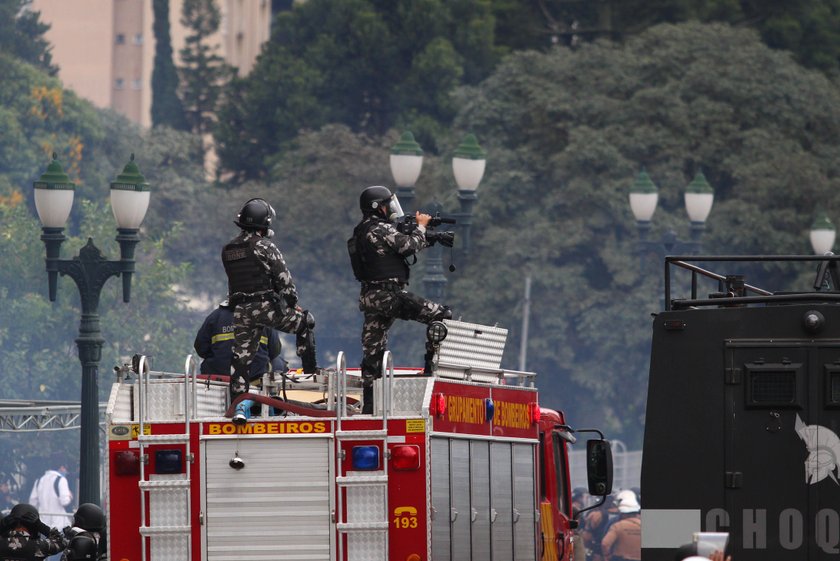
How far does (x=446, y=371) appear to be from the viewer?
571 inches

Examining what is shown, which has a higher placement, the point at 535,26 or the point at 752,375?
the point at 535,26

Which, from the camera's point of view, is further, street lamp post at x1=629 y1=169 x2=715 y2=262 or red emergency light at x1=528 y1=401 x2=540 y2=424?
street lamp post at x1=629 y1=169 x2=715 y2=262

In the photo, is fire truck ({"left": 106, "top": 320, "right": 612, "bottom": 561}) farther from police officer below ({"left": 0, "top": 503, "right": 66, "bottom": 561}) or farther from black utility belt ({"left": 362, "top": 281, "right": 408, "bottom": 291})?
police officer below ({"left": 0, "top": 503, "right": 66, "bottom": 561})

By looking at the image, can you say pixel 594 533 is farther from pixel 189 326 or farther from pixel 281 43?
pixel 281 43

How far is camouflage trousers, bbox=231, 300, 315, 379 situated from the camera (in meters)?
15.0

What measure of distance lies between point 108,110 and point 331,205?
2516 centimetres

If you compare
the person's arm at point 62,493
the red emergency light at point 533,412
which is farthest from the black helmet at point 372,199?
the person's arm at point 62,493

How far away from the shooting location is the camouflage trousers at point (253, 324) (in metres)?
15.0

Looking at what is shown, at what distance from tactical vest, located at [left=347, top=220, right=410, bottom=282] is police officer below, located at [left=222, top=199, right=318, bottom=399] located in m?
0.47

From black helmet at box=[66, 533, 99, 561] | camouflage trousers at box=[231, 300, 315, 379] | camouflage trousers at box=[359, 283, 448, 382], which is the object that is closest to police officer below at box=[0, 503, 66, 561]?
black helmet at box=[66, 533, 99, 561]

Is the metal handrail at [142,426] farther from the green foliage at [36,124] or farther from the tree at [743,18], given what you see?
the green foliage at [36,124]

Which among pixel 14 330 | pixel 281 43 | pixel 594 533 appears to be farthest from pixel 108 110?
pixel 594 533

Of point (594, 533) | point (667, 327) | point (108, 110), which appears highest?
point (108, 110)

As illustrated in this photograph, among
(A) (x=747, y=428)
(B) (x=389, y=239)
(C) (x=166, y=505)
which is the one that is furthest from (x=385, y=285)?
(A) (x=747, y=428)
